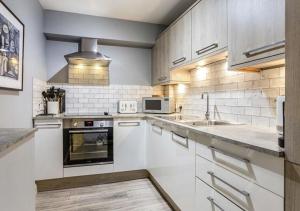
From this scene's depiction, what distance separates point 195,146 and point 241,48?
0.82 metres

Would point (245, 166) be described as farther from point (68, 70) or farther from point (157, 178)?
point (68, 70)

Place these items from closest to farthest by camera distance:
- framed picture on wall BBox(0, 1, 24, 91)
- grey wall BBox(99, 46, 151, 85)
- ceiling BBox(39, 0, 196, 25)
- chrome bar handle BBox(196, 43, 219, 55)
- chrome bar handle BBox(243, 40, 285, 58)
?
1. chrome bar handle BBox(243, 40, 285, 58)
2. framed picture on wall BBox(0, 1, 24, 91)
3. chrome bar handle BBox(196, 43, 219, 55)
4. ceiling BBox(39, 0, 196, 25)
5. grey wall BBox(99, 46, 151, 85)

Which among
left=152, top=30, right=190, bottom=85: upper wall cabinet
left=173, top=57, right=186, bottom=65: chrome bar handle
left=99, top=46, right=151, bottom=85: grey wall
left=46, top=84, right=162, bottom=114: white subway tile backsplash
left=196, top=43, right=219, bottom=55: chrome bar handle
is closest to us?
left=196, top=43, right=219, bottom=55: chrome bar handle

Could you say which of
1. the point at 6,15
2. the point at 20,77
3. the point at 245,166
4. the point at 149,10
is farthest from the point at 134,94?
the point at 245,166

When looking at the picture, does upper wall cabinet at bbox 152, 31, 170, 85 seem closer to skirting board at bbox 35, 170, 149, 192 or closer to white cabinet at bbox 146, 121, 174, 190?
white cabinet at bbox 146, 121, 174, 190

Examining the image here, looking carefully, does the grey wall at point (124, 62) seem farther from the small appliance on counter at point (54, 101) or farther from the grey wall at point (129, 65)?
the small appliance on counter at point (54, 101)

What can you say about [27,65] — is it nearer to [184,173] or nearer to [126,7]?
[126,7]

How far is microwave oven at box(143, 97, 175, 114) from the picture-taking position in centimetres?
296

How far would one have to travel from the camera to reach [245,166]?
109 cm

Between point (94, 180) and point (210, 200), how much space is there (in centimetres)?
186

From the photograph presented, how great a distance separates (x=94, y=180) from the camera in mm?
2756

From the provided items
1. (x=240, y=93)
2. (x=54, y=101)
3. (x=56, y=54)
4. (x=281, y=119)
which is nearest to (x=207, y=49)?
(x=240, y=93)

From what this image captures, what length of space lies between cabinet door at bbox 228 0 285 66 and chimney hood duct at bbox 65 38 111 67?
1.90 m

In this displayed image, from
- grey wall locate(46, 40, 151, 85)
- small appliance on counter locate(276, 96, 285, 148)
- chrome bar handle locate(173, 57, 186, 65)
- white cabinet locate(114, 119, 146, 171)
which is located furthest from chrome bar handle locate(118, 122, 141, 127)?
small appliance on counter locate(276, 96, 285, 148)
